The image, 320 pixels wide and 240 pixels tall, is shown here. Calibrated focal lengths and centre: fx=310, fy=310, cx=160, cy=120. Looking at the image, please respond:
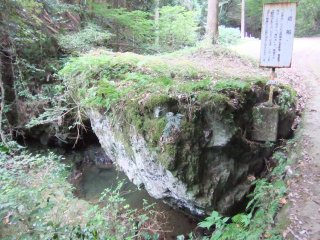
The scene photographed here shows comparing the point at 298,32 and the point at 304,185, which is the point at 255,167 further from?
the point at 298,32

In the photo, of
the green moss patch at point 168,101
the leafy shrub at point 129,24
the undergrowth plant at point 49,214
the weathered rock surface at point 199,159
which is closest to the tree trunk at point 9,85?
the undergrowth plant at point 49,214

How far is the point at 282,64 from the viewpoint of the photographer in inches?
212

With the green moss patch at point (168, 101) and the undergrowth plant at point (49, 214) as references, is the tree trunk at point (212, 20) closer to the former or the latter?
the green moss patch at point (168, 101)

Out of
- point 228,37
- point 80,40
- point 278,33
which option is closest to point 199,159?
point 278,33

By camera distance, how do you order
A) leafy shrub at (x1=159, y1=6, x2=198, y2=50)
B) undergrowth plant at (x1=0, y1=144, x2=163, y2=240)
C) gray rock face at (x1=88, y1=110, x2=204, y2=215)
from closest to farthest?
1. undergrowth plant at (x1=0, y1=144, x2=163, y2=240)
2. gray rock face at (x1=88, y1=110, x2=204, y2=215)
3. leafy shrub at (x1=159, y1=6, x2=198, y2=50)

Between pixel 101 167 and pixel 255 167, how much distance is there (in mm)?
5529

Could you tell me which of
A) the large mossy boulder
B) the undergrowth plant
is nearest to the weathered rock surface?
the large mossy boulder

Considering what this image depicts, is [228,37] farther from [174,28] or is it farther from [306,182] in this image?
[306,182]

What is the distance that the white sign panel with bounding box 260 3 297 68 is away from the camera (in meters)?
5.27

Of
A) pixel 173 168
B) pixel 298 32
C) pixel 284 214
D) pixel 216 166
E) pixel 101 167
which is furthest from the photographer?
pixel 298 32

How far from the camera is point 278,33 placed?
17.6 ft

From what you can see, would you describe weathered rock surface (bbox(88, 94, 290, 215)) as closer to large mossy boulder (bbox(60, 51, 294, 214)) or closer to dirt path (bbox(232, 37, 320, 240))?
large mossy boulder (bbox(60, 51, 294, 214))

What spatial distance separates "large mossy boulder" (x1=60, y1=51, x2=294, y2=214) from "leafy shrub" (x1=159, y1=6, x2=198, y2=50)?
8.15 m

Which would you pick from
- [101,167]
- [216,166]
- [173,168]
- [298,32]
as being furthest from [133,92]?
[298,32]
